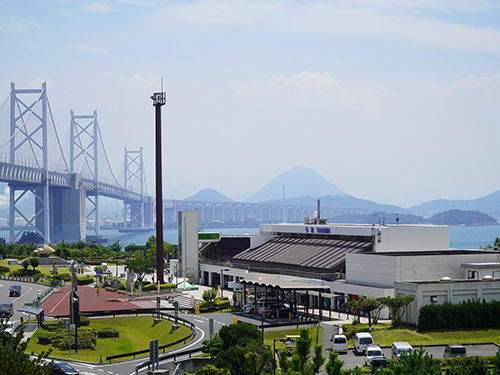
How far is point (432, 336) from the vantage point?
151 feet

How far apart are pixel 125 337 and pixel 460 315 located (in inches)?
1076

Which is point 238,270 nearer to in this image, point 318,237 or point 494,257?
point 318,237

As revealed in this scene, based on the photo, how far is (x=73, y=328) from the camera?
5278cm

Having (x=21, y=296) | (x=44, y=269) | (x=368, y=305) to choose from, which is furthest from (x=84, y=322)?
(x=44, y=269)

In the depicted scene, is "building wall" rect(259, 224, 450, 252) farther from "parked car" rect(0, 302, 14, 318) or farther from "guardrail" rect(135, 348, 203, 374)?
"parked car" rect(0, 302, 14, 318)

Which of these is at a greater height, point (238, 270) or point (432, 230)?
point (432, 230)

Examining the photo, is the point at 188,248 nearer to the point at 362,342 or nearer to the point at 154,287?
the point at 154,287

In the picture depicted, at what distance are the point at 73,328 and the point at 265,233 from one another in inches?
1563

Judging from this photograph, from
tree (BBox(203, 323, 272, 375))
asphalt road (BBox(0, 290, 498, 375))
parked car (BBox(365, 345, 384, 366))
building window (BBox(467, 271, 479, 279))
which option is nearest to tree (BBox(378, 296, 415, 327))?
asphalt road (BBox(0, 290, 498, 375))

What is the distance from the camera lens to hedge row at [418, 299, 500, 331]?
4784 centimetres

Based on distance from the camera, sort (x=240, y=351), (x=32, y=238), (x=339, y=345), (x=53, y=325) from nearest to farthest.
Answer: (x=240, y=351), (x=339, y=345), (x=53, y=325), (x=32, y=238)

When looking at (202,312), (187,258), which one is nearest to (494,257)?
(202,312)

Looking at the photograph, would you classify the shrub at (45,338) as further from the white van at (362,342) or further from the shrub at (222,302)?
the white van at (362,342)

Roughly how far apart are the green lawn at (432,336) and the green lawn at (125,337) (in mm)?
15940
